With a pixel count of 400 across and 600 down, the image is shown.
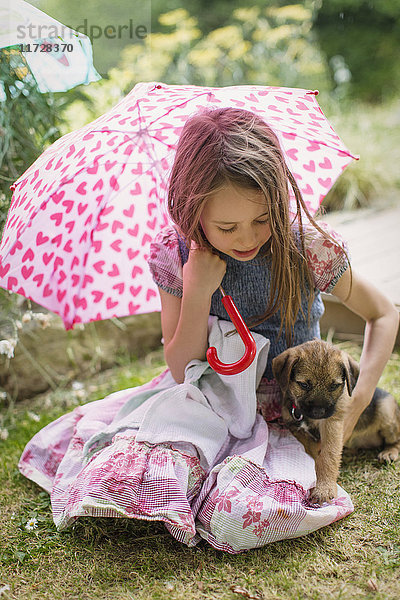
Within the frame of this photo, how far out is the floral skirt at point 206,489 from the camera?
6.93 feet

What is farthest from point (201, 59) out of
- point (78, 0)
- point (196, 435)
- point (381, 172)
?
point (196, 435)

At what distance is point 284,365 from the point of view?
2.44 metres

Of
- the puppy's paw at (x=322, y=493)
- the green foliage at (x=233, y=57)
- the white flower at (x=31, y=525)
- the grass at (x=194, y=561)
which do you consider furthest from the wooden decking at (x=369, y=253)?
the green foliage at (x=233, y=57)

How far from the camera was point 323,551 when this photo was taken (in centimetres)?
214

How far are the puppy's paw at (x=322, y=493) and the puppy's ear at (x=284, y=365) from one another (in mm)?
402

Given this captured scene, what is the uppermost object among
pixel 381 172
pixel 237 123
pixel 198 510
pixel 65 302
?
pixel 237 123

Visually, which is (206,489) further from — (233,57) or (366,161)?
(233,57)

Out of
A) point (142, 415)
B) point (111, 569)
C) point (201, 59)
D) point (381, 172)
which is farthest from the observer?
point (201, 59)

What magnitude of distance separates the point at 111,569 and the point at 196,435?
57 cm

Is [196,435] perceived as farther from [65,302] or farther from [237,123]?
[237,123]

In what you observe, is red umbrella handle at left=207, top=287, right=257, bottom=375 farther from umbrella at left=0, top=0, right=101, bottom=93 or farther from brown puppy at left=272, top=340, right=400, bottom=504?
umbrella at left=0, top=0, right=101, bottom=93

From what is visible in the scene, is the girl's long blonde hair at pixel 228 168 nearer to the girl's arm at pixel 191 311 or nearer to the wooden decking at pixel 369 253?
the girl's arm at pixel 191 311

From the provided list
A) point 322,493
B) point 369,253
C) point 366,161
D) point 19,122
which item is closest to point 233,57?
point 366,161

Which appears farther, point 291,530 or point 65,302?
point 65,302
